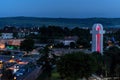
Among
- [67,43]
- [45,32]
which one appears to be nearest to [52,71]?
[67,43]

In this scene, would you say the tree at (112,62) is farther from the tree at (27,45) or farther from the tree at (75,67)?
the tree at (27,45)

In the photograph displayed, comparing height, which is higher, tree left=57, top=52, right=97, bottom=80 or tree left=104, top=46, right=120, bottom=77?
tree left=57, top=52, right=97, bottom=80

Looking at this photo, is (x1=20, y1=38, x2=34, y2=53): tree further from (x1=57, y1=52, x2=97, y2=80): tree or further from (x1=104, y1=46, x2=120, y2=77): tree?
(x1=57, y1=52, x2=97, y2=80): tree

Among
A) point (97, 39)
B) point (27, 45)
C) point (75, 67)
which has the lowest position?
point (27, 45)

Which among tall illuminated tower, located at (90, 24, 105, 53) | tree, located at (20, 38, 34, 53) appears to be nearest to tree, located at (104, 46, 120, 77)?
tall illuminated tower, located at (90, 24, 105, 53)

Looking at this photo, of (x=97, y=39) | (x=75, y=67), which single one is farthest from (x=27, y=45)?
(x=75, y=67)

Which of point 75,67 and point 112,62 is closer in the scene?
point 75,67

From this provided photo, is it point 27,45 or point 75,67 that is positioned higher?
point 75,67

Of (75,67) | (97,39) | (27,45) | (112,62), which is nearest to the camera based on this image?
(75,67)

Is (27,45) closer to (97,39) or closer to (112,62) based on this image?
(97,39)
